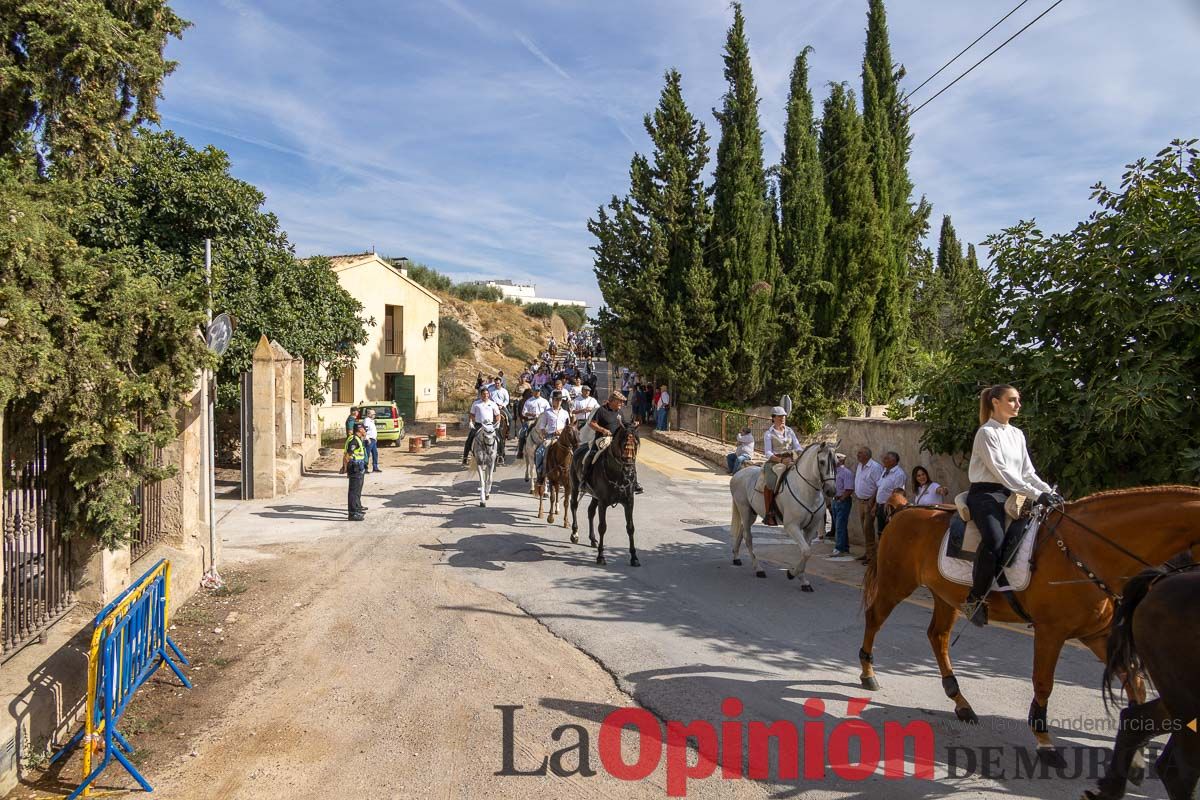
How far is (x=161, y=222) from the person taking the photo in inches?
664

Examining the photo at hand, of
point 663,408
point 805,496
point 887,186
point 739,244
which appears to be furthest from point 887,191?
point 805,496

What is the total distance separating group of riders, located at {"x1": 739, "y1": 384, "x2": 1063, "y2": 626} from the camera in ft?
17.8

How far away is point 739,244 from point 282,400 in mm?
17459

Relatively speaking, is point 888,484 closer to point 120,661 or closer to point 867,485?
point 867,485

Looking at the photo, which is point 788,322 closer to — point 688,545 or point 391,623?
point 688,545

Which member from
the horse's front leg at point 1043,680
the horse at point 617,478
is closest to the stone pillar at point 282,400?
the horse at point 617,478

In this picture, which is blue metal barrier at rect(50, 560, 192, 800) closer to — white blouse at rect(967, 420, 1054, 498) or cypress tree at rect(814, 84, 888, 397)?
white blouse at rect(967, 420, 1054, 498)

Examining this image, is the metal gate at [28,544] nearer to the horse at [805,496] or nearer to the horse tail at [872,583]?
the horse tail at [872,583]

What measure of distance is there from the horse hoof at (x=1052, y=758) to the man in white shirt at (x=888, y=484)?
5487 mm

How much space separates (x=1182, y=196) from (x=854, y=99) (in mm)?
23506

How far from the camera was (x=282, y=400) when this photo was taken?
53.8 ft

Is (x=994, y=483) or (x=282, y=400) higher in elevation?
(x=282, y=400)

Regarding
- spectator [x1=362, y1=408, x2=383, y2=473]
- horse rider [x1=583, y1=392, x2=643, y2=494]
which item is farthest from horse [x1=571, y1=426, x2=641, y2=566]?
spectator [x1=362, y1=408, x2=383, y2=473]

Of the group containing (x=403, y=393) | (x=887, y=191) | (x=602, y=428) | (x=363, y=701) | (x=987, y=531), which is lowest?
(x=363, y=701)
